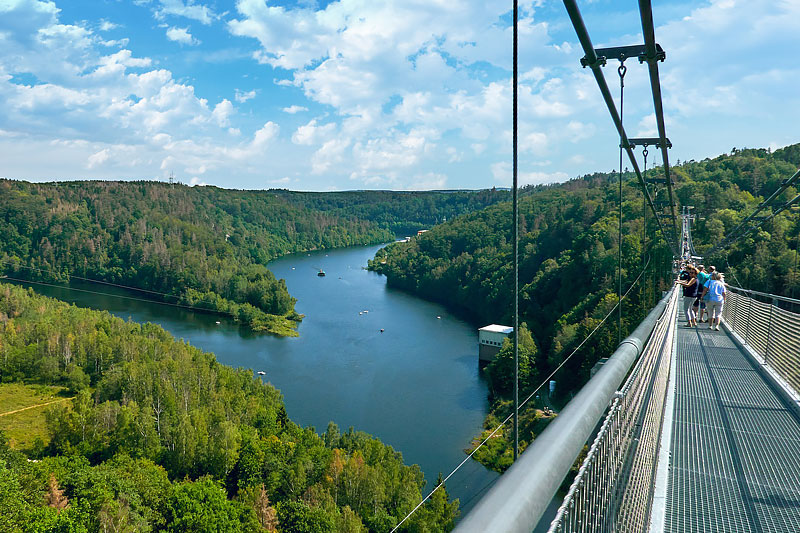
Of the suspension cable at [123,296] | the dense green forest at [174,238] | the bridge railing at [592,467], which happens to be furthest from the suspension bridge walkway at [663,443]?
the suspension cable at [123,296]

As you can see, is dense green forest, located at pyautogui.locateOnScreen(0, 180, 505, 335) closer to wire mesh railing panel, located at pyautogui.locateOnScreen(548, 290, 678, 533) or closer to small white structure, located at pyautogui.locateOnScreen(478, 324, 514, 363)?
small white structure, located at pyautogui.locateOnScreen(478, 324, 514, 363)

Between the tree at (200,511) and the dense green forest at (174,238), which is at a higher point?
the dense green forest at (174,238)

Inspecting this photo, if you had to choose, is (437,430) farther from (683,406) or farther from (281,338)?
(281,338)

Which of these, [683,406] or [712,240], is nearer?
[683,406]

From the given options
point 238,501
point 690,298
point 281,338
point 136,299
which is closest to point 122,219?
point 136,299

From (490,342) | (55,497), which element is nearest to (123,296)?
(490,342)

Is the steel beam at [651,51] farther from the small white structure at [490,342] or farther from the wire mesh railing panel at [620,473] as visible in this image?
the small white structure at [490,342]
